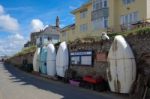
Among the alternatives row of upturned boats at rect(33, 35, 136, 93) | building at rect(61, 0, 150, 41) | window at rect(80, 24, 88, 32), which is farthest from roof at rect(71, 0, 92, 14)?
row of upturned boats at rect(33, 35, 136, 93)

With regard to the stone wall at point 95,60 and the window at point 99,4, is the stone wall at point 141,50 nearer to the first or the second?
the stone wall at point 95,60

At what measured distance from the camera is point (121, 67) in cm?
1449

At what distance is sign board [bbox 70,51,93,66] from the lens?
65.2 ft

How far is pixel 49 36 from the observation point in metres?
81.9

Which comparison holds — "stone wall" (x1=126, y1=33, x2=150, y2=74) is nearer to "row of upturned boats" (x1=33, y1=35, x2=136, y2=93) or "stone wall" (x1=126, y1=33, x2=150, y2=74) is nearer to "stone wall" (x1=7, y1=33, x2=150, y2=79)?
"stone wall" (x1=7, y1=33, x2=150, y2=79)

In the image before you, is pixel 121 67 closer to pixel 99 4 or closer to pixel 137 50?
pixel 137 50

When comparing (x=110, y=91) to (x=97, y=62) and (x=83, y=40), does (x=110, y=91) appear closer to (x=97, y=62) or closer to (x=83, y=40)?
(x=97, y=62)

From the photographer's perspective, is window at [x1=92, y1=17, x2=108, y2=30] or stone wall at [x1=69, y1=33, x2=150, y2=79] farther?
window at [x1=92, y1=17, x2=108, y2=30]

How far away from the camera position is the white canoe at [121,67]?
14.3m

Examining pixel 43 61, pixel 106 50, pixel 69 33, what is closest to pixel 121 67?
pixel 106 50

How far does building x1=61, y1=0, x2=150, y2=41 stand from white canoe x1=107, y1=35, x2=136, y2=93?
12.2 meters

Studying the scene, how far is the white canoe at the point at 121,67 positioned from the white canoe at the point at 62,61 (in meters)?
7.80

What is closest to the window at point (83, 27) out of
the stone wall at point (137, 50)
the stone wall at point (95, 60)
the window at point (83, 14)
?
the window at point (83, 14)

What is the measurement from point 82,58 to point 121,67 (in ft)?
22.6
